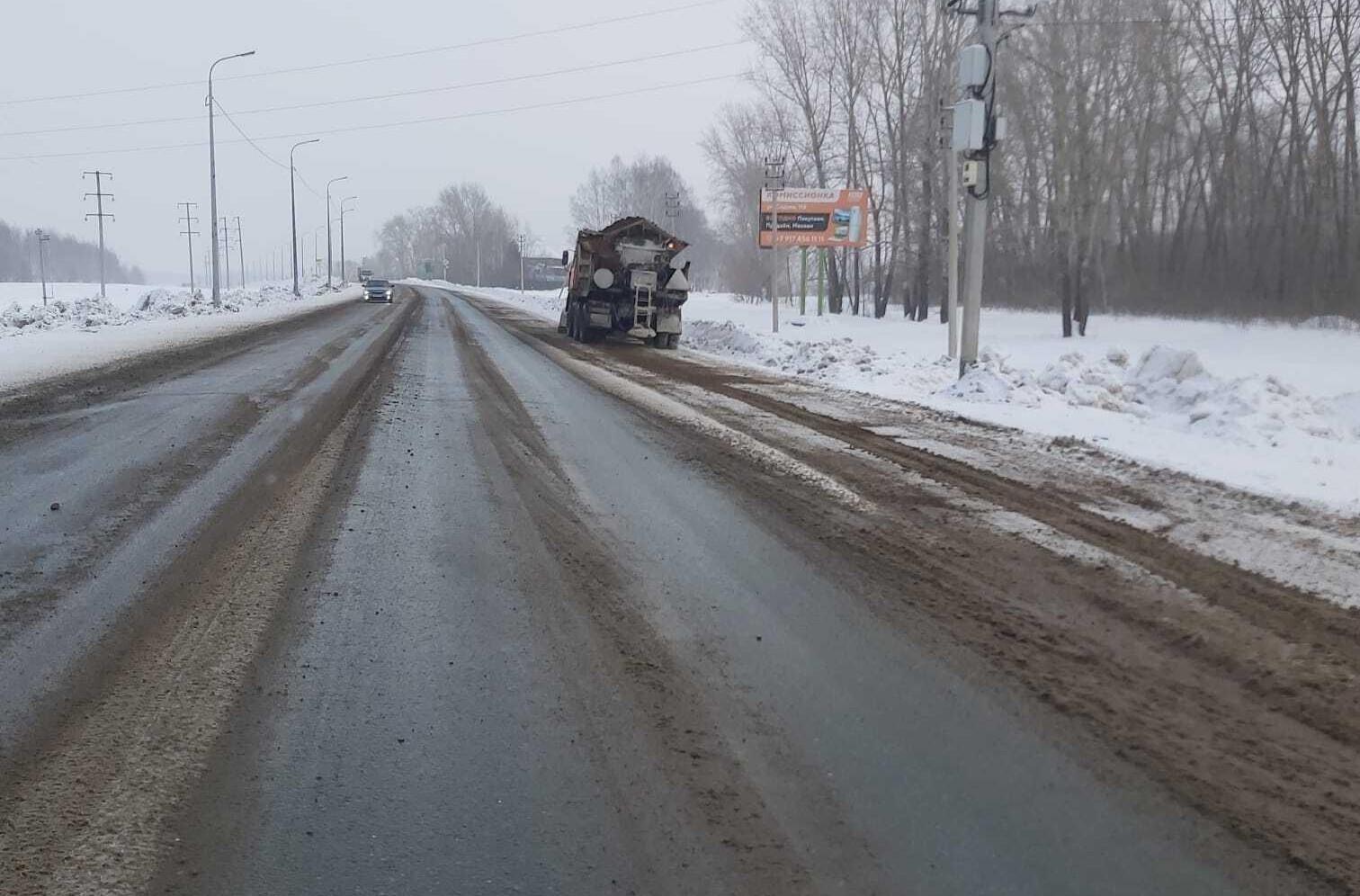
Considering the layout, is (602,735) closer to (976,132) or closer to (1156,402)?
(1156,402)

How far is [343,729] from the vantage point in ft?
12.3

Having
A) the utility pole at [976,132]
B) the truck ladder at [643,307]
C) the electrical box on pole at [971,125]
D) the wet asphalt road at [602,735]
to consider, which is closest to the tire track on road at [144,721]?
the wet asphalt road at [602,735]

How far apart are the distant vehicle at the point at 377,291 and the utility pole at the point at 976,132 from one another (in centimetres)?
4698

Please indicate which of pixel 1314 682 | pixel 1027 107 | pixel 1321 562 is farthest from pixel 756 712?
pixel 1027 107

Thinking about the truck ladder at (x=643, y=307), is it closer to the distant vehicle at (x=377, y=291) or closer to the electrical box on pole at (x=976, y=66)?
the electrical box on pole at (x=976, y=66)

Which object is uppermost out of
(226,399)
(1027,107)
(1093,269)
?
(1027,107)

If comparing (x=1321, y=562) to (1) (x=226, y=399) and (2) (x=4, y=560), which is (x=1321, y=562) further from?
(1) (x=226, y=399)

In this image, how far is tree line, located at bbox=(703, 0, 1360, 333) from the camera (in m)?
36.3

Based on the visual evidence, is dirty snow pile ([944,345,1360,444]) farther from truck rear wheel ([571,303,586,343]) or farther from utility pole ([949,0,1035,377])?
truck rear wheel ([571,303,586,343])

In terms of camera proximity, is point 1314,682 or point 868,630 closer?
point 1314,682

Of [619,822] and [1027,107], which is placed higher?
[1027,107]

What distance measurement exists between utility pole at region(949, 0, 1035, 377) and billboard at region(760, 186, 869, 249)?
97.1 ft

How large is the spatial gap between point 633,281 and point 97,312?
A: 19.6 meters

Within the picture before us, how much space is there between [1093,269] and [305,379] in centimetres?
4032
